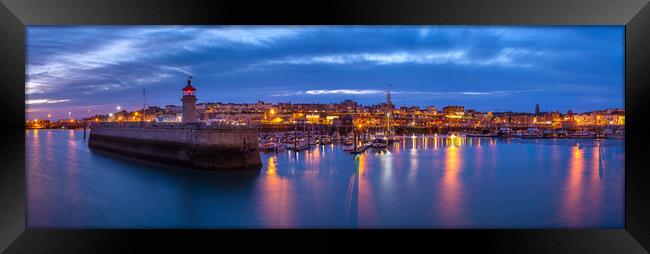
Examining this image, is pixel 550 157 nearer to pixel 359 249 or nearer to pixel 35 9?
pixel 359 249

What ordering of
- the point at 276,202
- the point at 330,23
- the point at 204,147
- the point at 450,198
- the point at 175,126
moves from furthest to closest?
the point at 175,126 < the point at 204,147 < the point at 450,198 < the point at 276,202 < the point at 330,23

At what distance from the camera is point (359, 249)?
12.9 feet

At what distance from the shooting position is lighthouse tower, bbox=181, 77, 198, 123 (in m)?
10.6

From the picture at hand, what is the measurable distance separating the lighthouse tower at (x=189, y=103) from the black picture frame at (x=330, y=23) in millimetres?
6635

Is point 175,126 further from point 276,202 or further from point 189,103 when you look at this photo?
point 276,202

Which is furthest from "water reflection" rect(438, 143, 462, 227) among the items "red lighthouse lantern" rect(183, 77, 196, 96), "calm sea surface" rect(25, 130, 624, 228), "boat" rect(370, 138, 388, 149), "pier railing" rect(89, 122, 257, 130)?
"boat" rect(370, 138, 388, 149)

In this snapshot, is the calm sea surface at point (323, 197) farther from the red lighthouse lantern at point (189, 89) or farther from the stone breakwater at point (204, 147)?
the red lighthouse lantern at point (189, 89)

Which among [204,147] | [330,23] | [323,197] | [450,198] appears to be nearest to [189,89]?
[204,147]

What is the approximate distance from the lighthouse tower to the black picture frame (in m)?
6.63

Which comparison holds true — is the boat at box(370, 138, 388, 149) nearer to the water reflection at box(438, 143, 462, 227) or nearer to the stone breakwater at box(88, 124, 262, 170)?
the water reflection at box(438, 143, 462, 227)

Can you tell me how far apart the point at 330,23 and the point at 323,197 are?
163 inches

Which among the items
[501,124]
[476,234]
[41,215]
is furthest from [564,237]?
[501,124]

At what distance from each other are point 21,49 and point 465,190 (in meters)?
7.19

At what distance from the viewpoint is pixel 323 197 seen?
748cm
